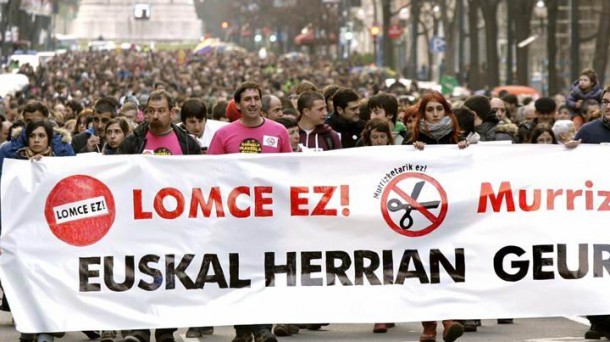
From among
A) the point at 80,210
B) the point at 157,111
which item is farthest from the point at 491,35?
the point at 80,210

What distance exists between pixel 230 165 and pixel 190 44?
14369 cm

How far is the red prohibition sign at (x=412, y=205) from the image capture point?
12070 millimetres

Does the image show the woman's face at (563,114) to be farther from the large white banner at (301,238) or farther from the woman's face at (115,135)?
the large white banner at (301,238)

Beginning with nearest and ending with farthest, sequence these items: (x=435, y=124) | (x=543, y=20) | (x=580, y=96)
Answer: (x=435, y=124), (x=580, y=96), (x=543, y=20)

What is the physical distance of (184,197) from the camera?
1204 cm

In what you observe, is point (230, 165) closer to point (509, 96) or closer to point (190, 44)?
point (509, 96)

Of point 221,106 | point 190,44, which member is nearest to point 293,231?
point 221,106

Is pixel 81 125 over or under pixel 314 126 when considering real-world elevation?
under

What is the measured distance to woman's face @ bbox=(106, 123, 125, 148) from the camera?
14.6m

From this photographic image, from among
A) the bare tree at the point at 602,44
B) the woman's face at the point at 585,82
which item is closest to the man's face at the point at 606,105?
the woman's face at the point at 585,82

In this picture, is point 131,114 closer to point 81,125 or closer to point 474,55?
point 81,125

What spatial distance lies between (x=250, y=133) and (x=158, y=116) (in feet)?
2.09

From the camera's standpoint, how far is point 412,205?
39.7ft

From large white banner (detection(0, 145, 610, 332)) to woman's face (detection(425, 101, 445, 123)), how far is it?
1.93ft
